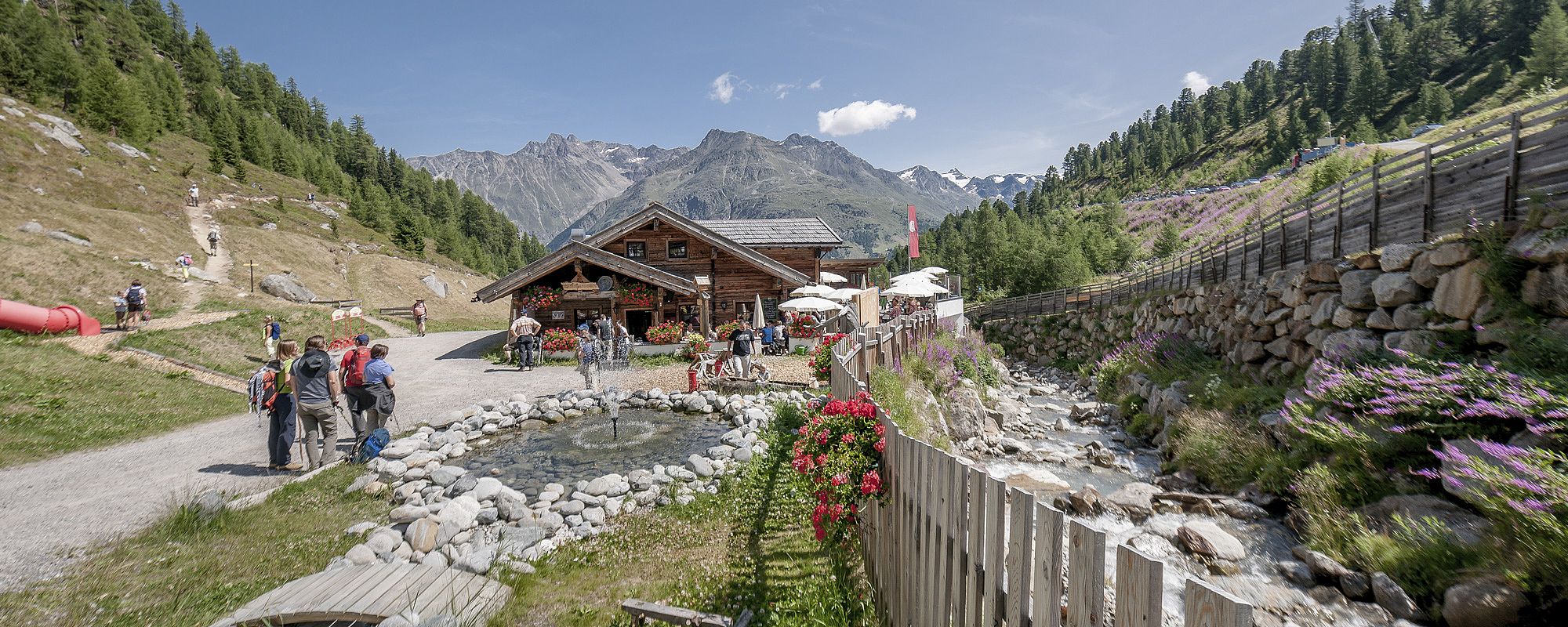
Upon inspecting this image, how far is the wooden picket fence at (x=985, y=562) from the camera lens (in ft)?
6.18

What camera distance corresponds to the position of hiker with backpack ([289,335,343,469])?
8.08 meters

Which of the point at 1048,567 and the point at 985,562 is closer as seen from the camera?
the point at 1048,567

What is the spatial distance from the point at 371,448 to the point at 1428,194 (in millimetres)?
17936

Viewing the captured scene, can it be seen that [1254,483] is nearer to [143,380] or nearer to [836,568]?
[836,568]

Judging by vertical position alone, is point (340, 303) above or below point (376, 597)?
above

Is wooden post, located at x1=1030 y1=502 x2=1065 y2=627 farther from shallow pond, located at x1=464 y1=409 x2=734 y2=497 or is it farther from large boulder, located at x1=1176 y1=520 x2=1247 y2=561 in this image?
shallow pond, located at x1=464 y1=409 x2=734 y2=497

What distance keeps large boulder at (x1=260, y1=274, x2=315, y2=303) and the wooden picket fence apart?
42309 mm

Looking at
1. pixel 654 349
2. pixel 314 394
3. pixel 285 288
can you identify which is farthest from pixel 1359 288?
pixel 285 288

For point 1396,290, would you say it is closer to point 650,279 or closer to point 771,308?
point 650,279

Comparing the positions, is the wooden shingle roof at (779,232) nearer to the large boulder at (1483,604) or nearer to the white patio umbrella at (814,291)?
the white patio umbrella at (814,291)

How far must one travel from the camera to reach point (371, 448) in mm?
8859

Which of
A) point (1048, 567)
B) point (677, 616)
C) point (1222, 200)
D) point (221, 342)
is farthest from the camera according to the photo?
point (1222, 200)

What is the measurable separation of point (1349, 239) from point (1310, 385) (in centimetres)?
407

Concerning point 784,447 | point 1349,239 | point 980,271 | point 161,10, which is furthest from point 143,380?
point 161,10
